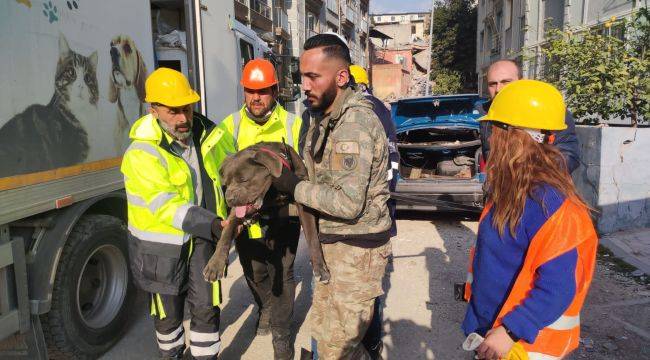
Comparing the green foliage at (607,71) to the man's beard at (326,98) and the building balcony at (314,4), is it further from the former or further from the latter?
the building balcony at (314,4)

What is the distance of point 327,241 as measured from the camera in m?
2.15

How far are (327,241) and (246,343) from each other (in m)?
1.77

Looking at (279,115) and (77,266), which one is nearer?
(77,266)

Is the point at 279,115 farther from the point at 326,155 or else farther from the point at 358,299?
the point at 358,299

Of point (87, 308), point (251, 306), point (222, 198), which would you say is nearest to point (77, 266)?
point (87, 308)

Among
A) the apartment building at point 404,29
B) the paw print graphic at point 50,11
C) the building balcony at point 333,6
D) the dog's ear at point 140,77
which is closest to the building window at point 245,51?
the dog's ear at point 140,77

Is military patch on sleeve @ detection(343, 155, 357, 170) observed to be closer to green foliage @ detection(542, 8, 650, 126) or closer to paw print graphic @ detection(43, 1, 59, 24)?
paw print graphic @ detection(43, 1, 59, 24)

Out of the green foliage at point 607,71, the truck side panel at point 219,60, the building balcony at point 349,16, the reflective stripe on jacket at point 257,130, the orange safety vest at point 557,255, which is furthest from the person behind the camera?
the building balcony at point 349,16

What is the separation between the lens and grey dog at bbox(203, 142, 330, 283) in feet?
6.61

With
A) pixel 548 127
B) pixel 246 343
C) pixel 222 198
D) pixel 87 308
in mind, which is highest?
pixel 548 127

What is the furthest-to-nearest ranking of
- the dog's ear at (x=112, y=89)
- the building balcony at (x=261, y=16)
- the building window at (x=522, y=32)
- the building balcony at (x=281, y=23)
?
1. the building balcony at (x=281, y=23)
2. the building window at (x=522, y=32)
3. the building balcony at (x=261, y=16)
4. the dog's ear at (x=112, y=89)

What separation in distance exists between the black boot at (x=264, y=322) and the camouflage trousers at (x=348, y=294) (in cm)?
138

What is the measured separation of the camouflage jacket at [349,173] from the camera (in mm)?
1860

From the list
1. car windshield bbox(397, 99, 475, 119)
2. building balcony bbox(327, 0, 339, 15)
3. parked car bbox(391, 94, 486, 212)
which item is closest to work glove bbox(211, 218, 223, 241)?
parked car bbox(391, 94, 486, 212)
